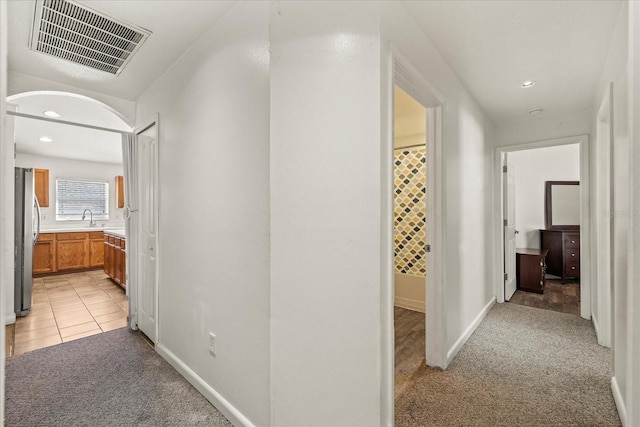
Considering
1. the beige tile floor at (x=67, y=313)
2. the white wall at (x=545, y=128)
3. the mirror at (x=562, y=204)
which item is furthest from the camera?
the mirror at (x=562, y=204)

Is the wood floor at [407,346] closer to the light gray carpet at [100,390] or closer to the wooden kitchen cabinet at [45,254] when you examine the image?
the light gray carpet at [100,390]

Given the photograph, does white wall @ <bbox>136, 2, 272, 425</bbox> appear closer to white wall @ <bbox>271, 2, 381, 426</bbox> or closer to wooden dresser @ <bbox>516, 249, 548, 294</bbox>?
white wall @ <bbox>271, 2, 381, 426</bbox>

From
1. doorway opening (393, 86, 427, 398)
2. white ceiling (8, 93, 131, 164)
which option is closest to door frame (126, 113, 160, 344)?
white ceiling (8, 93, 131, 164)

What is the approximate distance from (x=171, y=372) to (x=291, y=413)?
1.21 meters

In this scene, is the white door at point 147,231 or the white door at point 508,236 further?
the white door at point 508,236

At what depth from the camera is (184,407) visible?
70.9 inches

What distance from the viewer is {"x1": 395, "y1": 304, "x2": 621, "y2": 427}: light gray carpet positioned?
5.57 feet

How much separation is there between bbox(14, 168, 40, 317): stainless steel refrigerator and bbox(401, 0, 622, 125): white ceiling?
4353mm

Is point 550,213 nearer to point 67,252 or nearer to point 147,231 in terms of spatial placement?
point 147,231

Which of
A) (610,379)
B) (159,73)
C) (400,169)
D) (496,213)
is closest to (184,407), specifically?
(159,73)

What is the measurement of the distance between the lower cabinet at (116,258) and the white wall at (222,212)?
2.46 m

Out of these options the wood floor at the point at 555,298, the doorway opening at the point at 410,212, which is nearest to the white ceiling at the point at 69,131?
the doorway opening at the point at 410,212

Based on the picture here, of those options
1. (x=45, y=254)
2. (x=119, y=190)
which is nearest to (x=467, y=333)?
(x=45, y=254)

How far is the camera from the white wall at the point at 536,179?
16.7ft
